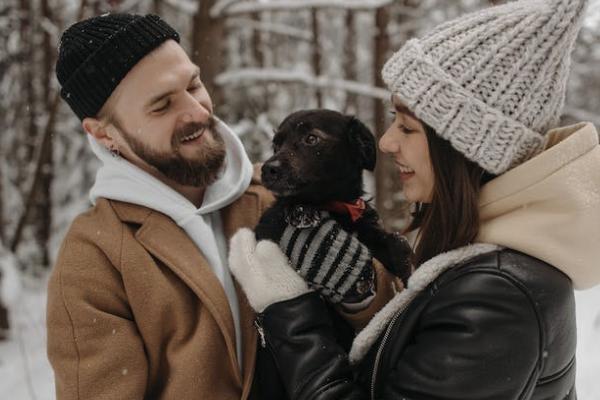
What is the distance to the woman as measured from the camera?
140cm

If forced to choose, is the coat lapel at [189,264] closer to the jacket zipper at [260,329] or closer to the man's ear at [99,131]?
the jacket zipper at [260,329]

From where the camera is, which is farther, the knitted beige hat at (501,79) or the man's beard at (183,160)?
the man's beard at (183,160)

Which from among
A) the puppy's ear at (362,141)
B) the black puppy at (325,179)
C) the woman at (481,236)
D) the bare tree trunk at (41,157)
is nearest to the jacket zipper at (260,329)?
the woman at (481,236)

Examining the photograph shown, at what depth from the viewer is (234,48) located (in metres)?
11.3

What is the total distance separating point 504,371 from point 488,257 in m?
0.31

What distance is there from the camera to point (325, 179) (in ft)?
6.82

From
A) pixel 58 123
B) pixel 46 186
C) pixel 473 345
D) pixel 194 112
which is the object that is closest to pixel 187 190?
pixel 194 112

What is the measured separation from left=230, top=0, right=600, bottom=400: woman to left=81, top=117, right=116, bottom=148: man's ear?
0.96 m

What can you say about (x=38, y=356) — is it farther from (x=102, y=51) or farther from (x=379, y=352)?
(x=379, y=352)

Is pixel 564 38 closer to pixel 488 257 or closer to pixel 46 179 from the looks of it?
pixel 488 257

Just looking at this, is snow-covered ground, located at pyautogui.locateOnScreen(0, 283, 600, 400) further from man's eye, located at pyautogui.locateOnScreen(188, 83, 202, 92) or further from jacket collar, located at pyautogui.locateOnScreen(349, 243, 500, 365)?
jacket collar, located at pyautogui.locateOnScreen(349, 243, 500, 365)

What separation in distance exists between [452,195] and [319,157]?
0.61 metres

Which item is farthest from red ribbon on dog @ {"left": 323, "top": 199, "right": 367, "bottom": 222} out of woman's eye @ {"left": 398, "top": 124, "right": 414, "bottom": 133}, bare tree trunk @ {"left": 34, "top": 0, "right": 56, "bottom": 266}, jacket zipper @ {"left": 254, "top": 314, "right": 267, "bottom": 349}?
bare tree trunk @ {"left": 34, "top": 0, "right": 56, "bottom": 266}

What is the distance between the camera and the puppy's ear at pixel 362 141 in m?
2.13
